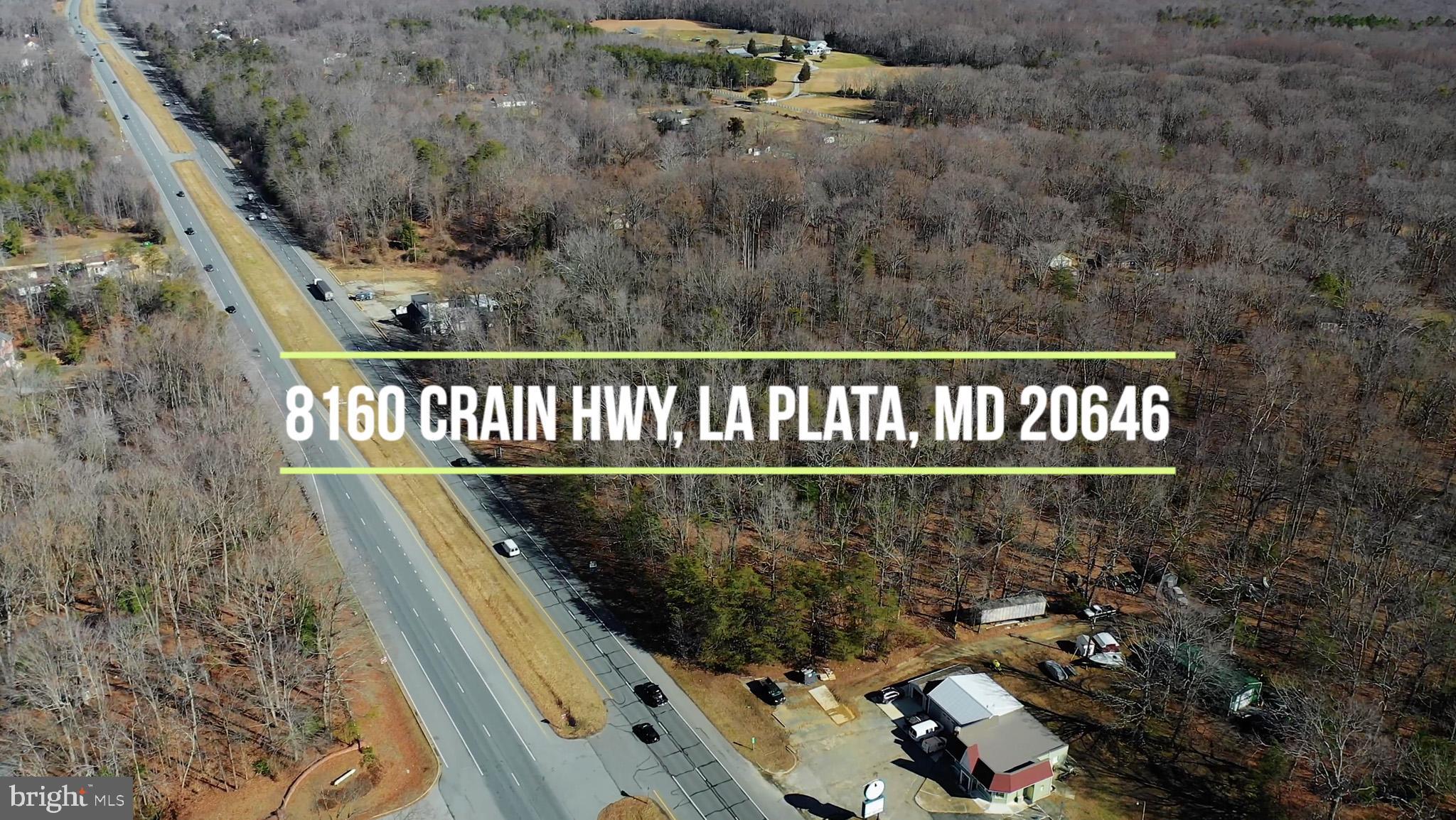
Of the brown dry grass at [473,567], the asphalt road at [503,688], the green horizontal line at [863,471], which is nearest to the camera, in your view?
the asphalt road at [503,688]

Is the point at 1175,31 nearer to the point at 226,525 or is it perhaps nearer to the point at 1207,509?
the point at 1207,509

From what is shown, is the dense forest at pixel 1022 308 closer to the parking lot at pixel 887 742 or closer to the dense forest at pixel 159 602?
the parking lot at pixel 887 742

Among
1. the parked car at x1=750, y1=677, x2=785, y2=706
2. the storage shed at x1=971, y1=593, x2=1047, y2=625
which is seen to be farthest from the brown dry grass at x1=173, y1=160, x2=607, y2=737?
the storage shed at x1=971, y1=593, x2=1047, y2=625

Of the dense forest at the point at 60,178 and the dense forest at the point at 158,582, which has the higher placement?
the dense forest at the point at 60,178

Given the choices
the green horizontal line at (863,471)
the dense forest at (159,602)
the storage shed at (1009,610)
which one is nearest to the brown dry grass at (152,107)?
the dense forest at (159,602)

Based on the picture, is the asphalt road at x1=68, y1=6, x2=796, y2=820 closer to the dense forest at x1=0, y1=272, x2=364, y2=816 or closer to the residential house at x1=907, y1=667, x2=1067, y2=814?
the dense forest at x1=0, y1=272, x2=364, y2=816

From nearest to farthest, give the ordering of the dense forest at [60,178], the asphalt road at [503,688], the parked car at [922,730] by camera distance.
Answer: the asphalt road at [503,688], the parked car at [922,730], the dense forest at [60,178]

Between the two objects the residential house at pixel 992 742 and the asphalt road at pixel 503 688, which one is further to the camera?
the asphalt road at pixel 503 688
